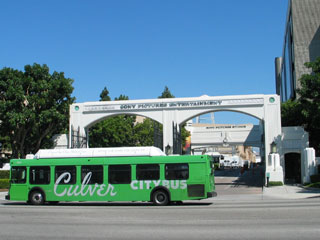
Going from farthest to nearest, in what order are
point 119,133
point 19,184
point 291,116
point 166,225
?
point 119,133, point 291,116, point 19,184, point 166,225

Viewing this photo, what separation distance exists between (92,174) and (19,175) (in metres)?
3.83

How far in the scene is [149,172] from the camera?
63.6 ft

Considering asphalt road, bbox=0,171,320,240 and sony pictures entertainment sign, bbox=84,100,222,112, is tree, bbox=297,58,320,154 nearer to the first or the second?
sony pictures entertainment sign, bbox=84,100,222,112

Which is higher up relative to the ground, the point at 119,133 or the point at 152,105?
the point at 152,105

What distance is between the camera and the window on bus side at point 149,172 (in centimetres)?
1931

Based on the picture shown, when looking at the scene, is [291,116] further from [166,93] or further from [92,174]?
[166,93]

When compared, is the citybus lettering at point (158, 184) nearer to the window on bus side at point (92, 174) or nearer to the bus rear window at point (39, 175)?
the window on bus side at point (92, 174)

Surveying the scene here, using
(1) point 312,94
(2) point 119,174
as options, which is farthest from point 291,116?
(2) point 119,174

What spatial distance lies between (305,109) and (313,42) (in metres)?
24.7

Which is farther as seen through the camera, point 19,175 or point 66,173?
point 19,175

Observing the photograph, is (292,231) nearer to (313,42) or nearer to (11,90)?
(11,90)

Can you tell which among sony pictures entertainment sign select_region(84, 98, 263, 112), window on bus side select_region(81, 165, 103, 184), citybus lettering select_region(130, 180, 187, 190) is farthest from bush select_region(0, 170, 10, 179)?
citybus lettering select_region(130, 180, 187, 190)

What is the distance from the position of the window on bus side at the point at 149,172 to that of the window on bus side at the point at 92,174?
6.33 ft

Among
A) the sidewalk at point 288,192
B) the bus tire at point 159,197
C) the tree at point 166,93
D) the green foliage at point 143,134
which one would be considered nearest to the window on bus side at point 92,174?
the bus tire at point 159,197
